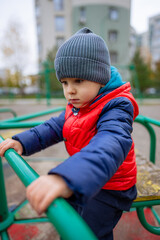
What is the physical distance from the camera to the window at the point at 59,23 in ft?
61.0

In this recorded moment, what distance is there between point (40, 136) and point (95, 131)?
1.13 feet

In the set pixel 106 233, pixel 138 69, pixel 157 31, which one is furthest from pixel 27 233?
pixel 157 31

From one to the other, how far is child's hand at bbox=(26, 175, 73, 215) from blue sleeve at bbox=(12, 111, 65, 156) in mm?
491

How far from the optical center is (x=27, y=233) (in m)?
1.30

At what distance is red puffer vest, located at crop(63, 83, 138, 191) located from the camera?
2.53 feet

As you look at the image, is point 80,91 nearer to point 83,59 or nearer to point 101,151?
point 83,59

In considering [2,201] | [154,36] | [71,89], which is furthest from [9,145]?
[154,36]

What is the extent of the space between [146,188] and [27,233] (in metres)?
0.97

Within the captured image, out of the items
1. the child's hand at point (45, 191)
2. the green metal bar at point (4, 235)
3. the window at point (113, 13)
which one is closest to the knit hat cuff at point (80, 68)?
the child's hand at point (45, 191)

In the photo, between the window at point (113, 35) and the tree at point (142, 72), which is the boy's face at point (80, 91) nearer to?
the tree at point (142, 72)

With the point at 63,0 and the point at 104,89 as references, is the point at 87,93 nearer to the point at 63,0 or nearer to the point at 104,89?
the point at 104,89

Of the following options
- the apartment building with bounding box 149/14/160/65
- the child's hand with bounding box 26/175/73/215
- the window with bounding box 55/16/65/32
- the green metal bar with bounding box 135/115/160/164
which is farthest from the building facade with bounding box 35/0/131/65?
the child's hand with bounding box 26/175/73/215

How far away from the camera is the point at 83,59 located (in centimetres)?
76

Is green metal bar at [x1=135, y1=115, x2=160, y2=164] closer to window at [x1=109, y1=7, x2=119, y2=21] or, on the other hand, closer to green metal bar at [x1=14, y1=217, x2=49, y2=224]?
green metal bar at [x1=14, y1=217, x2=49, y2=224]
